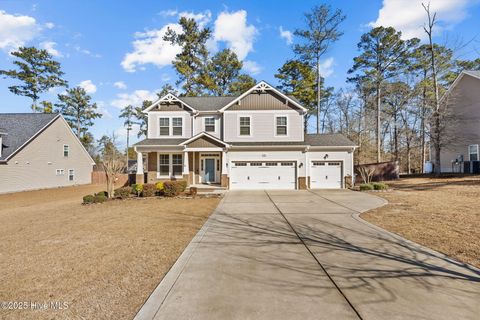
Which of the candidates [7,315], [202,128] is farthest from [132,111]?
[7,315]

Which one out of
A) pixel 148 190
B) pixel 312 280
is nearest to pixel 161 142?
pixel 148 190

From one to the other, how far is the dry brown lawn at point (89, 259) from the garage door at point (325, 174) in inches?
452

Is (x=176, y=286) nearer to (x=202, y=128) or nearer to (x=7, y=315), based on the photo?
(x=7, y=315)

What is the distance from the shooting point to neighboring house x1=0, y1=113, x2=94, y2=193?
20.2 meters

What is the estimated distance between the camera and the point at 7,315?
3109 mm

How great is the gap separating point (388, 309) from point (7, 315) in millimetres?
5010

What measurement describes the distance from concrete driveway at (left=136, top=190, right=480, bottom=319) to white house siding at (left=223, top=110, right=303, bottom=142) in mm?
12232

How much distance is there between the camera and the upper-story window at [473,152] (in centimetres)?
2080

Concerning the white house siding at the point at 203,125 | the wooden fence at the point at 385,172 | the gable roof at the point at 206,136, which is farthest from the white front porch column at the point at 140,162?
the wooden fence at the point at 385,172

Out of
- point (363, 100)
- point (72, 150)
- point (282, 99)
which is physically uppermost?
point (363, 100)

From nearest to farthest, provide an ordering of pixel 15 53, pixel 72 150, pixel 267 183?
pixel 267 183 → pixel 72 150 → pixel 15 53

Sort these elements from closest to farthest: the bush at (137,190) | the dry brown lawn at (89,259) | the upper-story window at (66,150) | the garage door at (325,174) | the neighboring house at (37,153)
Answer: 1. the dry brown lawn at (89,259)
2. the bush at (137,190)
3. the garage door at (325,174)
4. the neighboring house at (37,153)
5. the upper-story window at (66,150)

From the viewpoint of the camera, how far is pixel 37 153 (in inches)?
880

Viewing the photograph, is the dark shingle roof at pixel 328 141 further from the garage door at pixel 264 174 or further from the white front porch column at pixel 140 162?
the white front porch column at pixel 140 162
